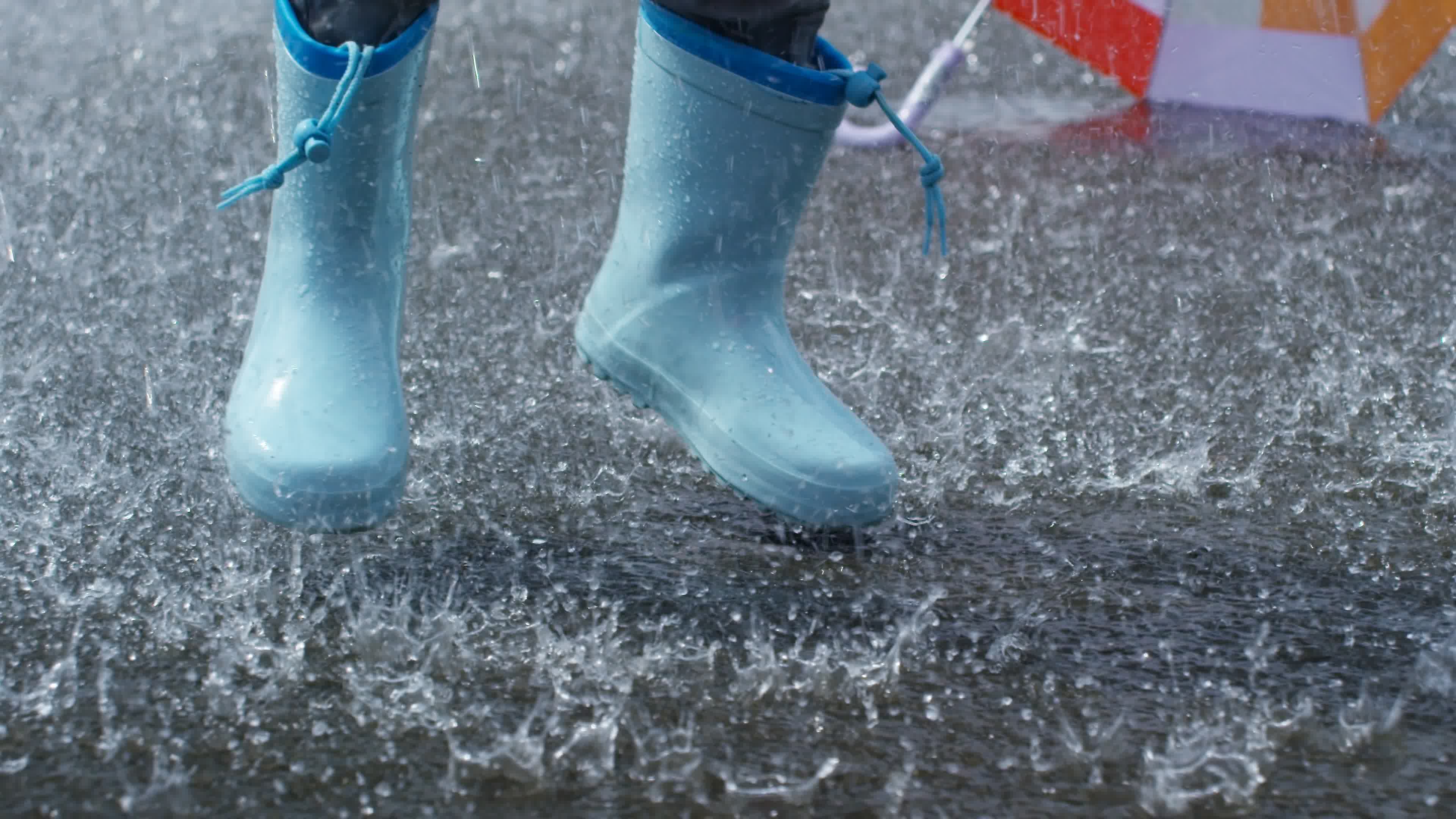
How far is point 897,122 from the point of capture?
1.48 meters

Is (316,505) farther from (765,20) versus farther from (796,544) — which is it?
(765,20)

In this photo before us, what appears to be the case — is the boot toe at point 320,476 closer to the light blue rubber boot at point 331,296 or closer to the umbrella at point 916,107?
the light blue rubber boot at point 331,296

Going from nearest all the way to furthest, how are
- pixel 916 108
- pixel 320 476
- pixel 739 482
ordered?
pixel 320 476
pixel 739 482
pixel 916 108

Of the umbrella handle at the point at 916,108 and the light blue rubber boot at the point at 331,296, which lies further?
the umbrella handle at the point at 916,108

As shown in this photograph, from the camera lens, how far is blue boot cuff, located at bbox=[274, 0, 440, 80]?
1.40 m

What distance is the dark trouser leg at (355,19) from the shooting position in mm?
1422

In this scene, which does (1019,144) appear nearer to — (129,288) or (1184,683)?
(129,288)

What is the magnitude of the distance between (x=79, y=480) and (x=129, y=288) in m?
0.72

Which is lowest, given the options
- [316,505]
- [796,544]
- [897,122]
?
[796,544]

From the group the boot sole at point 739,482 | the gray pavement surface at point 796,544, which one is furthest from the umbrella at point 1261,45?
the boot sole at point 739,482

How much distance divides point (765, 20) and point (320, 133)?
374 millimetres

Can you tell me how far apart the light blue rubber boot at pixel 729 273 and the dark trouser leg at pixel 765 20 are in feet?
0.05

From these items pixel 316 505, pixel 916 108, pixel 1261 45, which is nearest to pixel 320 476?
pixel 316 505

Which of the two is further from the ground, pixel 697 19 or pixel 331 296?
pixel 697 19
